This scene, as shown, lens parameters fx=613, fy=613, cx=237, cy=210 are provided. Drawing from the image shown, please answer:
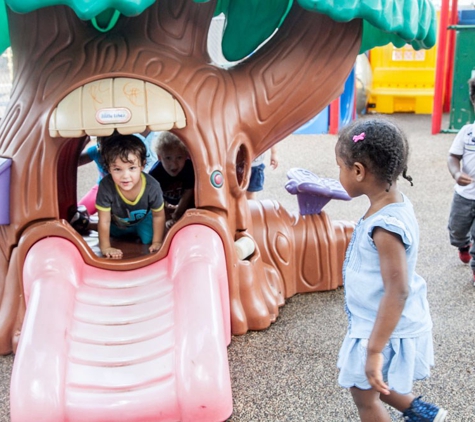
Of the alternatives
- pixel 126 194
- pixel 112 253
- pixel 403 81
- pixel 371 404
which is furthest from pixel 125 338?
pixel 403 81

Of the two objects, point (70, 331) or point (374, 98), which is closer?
point (70, 331)

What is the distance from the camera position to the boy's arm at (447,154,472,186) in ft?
8.78

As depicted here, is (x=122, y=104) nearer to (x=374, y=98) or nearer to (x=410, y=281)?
(x=410, y=281)

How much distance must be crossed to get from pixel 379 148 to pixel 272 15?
1.44 meters

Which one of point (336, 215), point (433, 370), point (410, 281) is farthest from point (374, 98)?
point (410, 281)

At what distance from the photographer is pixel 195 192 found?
239 cm

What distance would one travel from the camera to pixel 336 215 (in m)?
4.14

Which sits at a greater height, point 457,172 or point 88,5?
point 88,5

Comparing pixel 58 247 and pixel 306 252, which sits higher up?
pixel 58 247

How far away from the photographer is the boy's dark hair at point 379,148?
4.63 ft

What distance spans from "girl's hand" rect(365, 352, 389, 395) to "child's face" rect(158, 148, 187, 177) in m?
1.77

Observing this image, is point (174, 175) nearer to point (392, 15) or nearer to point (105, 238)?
point (105, 238)

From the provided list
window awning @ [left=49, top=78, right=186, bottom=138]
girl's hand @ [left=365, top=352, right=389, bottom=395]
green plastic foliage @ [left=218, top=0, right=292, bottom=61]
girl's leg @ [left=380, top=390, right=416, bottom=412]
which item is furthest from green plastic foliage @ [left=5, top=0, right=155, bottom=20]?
girl's leg @ [left=380, top=390, right=416, bottom=412]

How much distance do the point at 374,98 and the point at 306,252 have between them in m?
6.25
